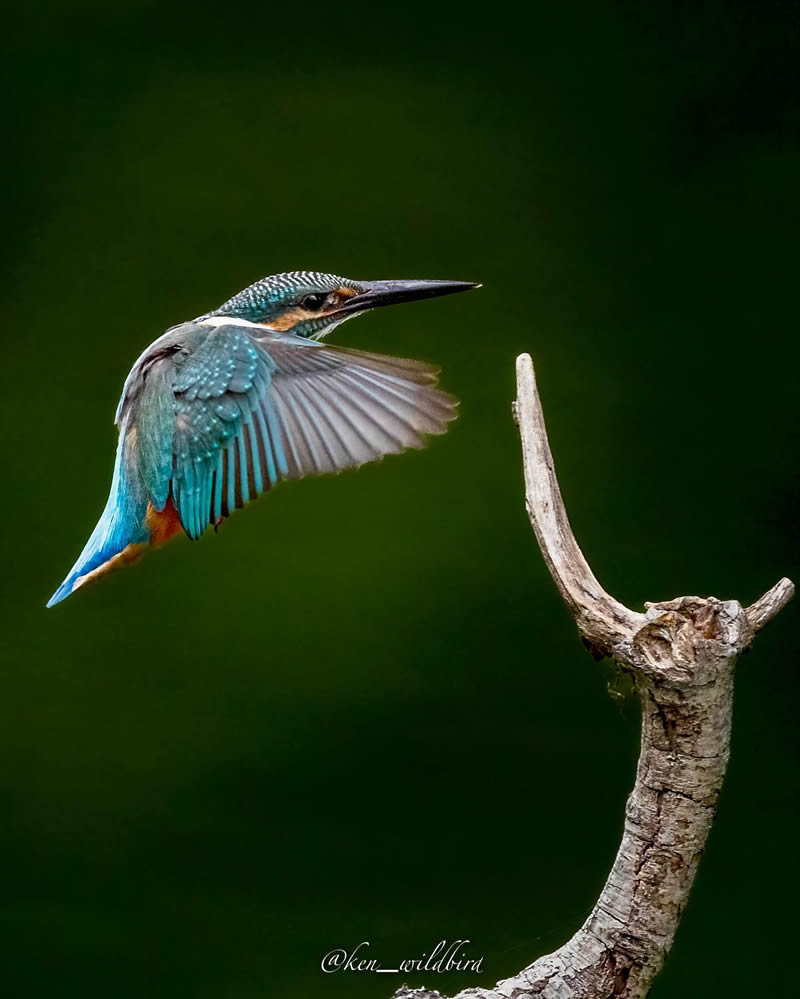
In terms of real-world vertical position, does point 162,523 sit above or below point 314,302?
below

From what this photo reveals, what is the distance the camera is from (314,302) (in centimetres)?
153

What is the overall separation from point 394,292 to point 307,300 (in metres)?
0.12

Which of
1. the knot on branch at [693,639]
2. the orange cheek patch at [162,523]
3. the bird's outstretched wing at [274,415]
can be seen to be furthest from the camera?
the orange cheek patch at [162,523]

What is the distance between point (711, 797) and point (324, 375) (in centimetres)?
59

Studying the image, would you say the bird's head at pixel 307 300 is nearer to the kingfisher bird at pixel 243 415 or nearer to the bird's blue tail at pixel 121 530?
the kingfisher bird at pixel 243 415

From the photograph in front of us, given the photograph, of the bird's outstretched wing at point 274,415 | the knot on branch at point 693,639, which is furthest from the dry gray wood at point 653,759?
the bird's outstretched wing at point 274,415

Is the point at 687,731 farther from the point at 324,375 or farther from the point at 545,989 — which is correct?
the point at 324,375

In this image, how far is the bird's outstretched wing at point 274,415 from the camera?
1.31m

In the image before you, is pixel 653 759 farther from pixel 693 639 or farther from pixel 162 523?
pixel 162 523

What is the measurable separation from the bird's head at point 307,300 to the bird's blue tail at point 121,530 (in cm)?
21

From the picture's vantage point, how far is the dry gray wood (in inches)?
41.3

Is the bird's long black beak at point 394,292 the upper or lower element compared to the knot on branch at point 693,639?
upper

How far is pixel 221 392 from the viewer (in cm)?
137

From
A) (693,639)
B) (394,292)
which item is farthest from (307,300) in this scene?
(693,639)
